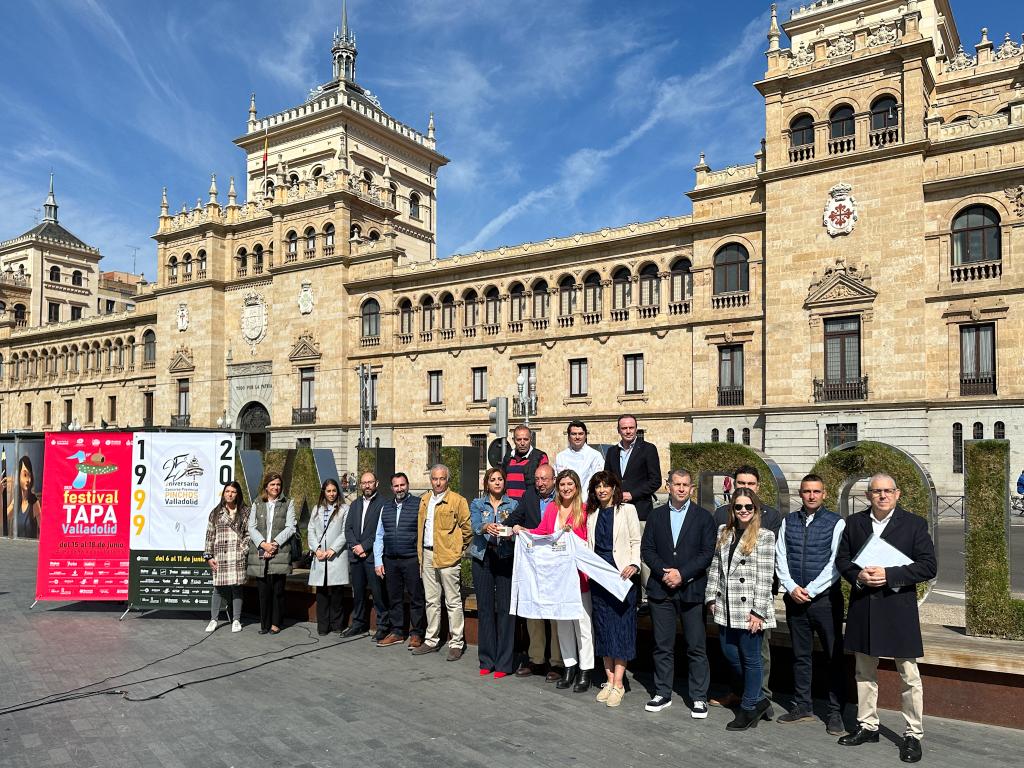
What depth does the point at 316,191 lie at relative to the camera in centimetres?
4231

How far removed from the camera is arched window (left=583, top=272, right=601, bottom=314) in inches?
1368

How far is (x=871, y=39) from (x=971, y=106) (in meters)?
7.46

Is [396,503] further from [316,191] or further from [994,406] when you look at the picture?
[316,191]

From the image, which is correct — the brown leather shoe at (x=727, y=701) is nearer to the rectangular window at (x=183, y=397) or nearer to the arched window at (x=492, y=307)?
the arched window at (x=492, y=307)

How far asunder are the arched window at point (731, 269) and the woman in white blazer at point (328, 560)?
22894 mm

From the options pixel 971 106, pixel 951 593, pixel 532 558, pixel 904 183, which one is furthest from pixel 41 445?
pixel 971 106

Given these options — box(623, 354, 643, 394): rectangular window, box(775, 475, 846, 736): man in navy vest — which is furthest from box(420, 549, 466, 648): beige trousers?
box(623, 354, 643, 394): rectangular window

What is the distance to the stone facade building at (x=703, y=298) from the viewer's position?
2578 cm

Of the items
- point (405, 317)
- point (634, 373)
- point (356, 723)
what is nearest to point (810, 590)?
point (356, 723)

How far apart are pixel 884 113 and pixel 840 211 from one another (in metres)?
3.43

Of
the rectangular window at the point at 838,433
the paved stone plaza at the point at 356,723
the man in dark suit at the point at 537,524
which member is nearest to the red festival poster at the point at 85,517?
the paved stone plaza at the point at 356,723

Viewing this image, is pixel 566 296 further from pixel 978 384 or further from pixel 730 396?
pixel 978 384

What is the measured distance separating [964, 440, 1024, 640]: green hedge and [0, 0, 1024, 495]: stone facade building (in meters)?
19.7

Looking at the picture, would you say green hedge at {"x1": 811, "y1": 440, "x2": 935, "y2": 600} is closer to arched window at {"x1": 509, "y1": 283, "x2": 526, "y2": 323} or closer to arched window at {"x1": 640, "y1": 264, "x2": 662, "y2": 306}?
arched window at {"x1": 640, "y1": 264, "x2": 662, "y2": 306}
